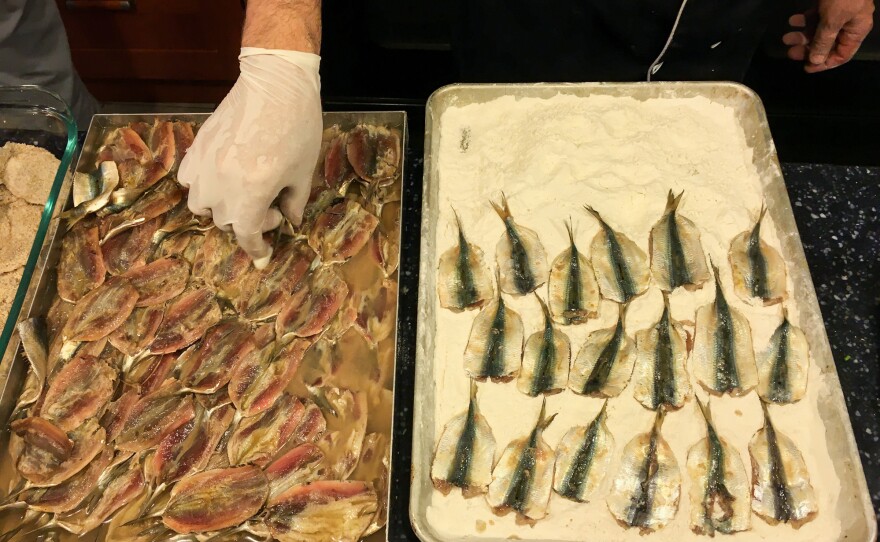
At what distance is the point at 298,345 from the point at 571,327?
2.56 ft

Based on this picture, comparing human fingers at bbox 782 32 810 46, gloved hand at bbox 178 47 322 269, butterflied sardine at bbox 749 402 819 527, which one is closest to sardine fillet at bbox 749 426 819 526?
butterflied sardine at bbox 749 402 819 527

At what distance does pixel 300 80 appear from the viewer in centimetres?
158

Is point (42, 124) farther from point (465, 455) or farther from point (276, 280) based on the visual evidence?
point (465, 455)

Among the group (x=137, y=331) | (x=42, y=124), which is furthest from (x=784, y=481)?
(x=42, y=124)

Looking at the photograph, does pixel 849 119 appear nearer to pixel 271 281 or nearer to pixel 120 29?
pixel 271 281

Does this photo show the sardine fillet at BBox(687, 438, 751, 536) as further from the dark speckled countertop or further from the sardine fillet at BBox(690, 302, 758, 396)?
the dark speckled countertop

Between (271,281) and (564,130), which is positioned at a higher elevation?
(564,130)

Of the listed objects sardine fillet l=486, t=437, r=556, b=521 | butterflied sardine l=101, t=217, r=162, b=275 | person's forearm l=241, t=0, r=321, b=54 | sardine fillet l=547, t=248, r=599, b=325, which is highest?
person's forearm l=241, t=0, r=321, b=54

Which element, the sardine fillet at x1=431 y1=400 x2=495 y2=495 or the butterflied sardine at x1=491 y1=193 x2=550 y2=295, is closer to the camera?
the sardine fillet at x1=431 y1=400 x2=495 y2=495

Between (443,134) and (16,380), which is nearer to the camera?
(16,380)

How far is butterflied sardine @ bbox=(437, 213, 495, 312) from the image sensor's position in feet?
5.69

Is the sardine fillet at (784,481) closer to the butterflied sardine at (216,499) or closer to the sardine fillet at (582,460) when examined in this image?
the sardine fillet at (582,460)

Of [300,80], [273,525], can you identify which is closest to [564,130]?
[300,80]

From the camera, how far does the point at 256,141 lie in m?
1.52
